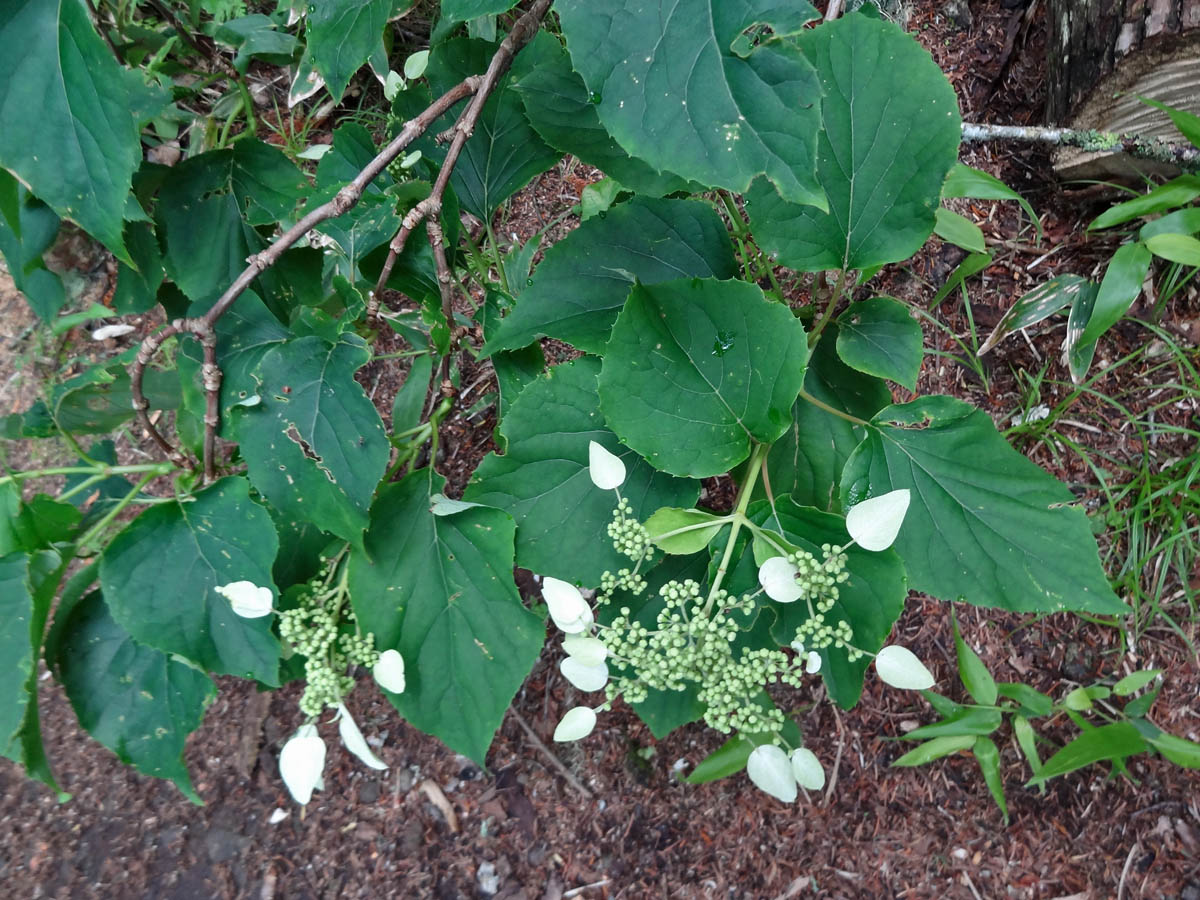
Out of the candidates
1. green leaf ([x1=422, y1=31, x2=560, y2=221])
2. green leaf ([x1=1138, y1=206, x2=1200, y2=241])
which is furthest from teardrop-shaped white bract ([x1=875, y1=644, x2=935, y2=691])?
green leaf ([x1=1138, y1=206, x2=1200, y2=241])

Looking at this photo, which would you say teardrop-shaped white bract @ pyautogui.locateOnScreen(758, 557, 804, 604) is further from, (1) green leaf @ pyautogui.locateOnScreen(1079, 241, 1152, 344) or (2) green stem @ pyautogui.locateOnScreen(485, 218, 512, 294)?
(1) green leaf @ pyautogui.locateOnScreen(1079, 241, 1152, 344)

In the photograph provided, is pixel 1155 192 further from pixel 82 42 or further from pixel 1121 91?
pixel 82 42

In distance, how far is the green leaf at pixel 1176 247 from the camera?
1.35m

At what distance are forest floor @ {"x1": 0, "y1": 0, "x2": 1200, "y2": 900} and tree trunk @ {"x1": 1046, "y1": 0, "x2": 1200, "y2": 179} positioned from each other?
4.8 inches

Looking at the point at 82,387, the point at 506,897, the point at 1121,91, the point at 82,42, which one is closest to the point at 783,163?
the point at 82,42

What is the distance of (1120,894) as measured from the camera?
1.51 m

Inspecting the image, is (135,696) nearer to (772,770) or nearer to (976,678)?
(772,770)

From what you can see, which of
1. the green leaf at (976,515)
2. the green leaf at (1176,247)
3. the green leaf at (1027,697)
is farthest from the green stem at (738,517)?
the green leaf at (1176,247)

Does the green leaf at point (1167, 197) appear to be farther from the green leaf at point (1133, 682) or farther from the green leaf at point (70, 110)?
the green leaf at point (70, 110)

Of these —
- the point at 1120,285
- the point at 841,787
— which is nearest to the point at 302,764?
the point at 841,787

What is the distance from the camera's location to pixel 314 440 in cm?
96

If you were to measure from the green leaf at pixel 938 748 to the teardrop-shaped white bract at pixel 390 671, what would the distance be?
40.6 inches

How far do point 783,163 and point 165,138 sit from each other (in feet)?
6.09

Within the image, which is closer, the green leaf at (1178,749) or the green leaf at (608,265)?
the green leaf at (608,265)
